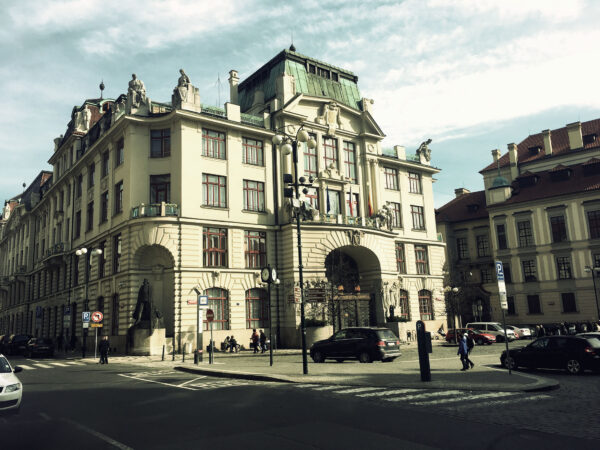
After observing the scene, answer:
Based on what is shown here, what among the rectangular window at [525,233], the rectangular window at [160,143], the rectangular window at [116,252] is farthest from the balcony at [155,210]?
the rectangular window at [525,233]

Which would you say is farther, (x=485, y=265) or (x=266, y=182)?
(x=485, y=265)

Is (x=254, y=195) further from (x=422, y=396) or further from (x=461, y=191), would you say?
(x=461, y=191)

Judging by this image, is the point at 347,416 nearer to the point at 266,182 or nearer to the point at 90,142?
the point at 266,182

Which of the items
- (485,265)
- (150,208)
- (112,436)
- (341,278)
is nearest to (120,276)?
A: (150,208)

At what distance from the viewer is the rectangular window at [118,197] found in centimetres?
3781

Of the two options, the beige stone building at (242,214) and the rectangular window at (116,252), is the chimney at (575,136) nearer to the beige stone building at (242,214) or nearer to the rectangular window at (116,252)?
the beige stone building at (242,214)

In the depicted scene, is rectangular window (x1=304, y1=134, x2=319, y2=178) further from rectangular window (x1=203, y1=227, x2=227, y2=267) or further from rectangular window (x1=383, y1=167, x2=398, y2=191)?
rectangular window (x1=383, y1=167, x2=398, y2=191)

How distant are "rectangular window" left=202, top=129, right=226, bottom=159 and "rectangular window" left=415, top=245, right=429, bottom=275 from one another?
23.4m

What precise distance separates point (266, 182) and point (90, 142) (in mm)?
18832

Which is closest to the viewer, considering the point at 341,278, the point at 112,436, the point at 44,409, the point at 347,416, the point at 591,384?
the point at 112,436

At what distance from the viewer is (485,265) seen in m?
60.5

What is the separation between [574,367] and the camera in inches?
696

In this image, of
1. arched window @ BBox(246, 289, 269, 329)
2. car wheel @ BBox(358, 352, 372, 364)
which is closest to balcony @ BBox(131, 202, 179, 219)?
arched window @ BBox(246, 289, 269, 329)

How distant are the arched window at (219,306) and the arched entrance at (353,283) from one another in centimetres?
781
